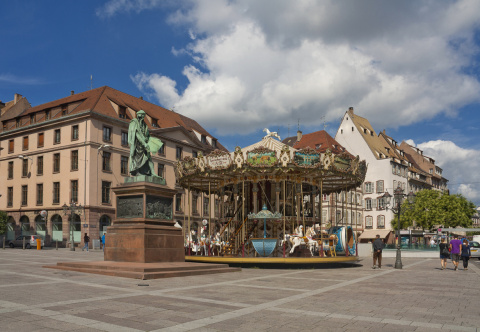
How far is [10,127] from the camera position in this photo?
184 ft

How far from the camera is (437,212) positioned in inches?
2569

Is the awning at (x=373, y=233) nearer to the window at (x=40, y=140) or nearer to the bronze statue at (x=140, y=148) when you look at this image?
the window at (x=40, y=140)

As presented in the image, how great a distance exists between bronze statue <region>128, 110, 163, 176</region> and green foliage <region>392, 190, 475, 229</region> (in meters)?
51.2

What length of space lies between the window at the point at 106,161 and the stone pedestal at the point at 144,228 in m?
31.2

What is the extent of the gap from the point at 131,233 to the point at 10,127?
45.4 meters

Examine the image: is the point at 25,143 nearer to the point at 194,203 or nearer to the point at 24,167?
the point at 24,167

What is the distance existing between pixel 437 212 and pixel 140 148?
183 ft

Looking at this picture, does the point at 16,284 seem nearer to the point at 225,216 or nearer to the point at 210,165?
the point at 210,165

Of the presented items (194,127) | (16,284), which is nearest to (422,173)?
(194,127)

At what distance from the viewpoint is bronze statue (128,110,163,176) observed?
1978cm

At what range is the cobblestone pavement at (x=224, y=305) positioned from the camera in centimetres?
804

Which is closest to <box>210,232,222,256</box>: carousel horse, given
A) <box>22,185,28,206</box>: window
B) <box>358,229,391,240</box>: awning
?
<box>22,185,28,206</box>: window

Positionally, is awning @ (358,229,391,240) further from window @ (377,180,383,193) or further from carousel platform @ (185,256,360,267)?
carousel platform @ (185,256,360,267)

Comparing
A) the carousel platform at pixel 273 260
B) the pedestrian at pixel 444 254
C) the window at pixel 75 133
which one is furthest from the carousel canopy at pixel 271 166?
the window at pixel 75 133
